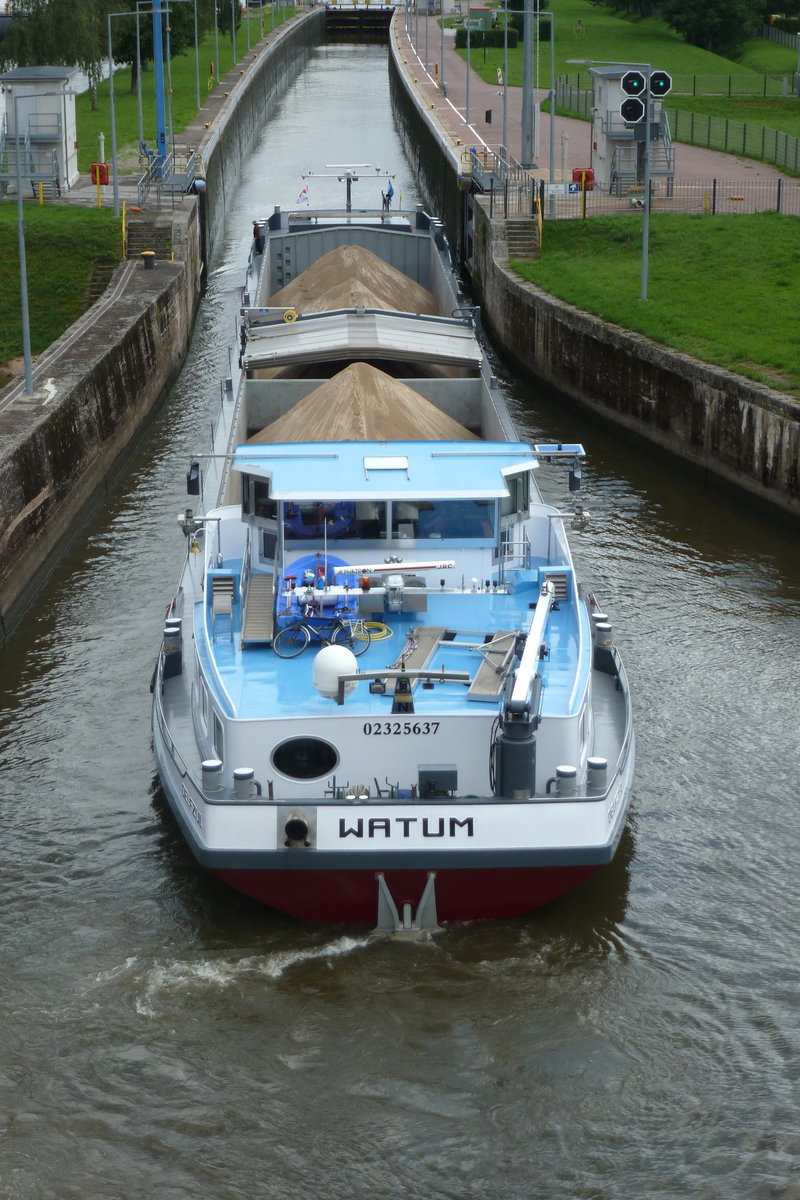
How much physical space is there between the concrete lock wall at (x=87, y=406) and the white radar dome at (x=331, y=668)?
31.3ft

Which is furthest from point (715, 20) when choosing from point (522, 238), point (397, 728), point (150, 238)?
point (397, 728)

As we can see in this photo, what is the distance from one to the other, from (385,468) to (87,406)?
13335mm

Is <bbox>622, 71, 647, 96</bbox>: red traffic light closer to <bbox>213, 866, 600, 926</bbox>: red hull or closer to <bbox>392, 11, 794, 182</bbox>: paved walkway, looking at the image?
<bbox>392, 11, 794, 182</bbox>: paved walkway

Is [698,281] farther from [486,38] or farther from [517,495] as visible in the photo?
[486,38]

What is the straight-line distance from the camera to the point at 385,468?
17938mm

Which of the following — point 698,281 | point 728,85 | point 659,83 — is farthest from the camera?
point 728,85

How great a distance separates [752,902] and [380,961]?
4.26 meters

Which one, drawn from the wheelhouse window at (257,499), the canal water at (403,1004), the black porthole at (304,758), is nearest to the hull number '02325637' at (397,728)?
the black porthole at (304,758)

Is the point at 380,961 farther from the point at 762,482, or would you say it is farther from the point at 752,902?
the point at 762,482

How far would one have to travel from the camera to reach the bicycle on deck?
1664 centimetres

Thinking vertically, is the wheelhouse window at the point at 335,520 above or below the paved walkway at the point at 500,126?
below

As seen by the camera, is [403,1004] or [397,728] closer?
[403,1004]

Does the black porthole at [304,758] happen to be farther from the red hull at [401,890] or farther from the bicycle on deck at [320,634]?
the bicycle on deck at [320,634]

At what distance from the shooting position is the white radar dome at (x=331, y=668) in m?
15.1
